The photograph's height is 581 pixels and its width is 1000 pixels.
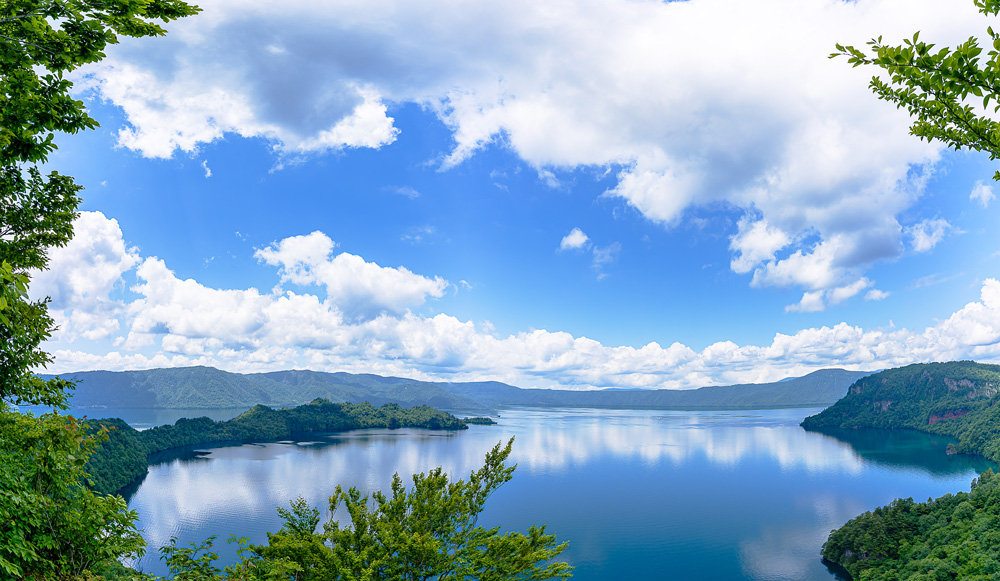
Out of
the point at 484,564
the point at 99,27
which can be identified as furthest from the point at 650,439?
the point at 99,27

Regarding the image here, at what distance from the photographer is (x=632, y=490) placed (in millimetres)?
80500

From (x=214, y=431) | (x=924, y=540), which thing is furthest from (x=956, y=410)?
(x=214, y=431)

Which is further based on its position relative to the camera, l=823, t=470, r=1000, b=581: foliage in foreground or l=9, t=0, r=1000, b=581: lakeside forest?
l=823, t=470, r=1000, b=581: foliage in foreground

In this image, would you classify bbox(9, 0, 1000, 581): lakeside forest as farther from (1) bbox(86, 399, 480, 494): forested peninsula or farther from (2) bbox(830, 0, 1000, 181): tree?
(1) bbox(86, 399, 480, 494): forested peninsula

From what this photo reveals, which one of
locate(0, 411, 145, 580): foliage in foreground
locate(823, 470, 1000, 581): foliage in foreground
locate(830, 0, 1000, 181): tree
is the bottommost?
locate(823, 470, 1000, 581): foliage in foreground

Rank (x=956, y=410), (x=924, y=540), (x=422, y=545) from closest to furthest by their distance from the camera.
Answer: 1. (x=422, y=545)
2. (x=924, y=540)
3. (x=956, y=410)

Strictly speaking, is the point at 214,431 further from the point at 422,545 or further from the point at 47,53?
the point at 47,53

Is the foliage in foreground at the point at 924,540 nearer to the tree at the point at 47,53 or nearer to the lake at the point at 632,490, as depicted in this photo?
the lake at the point at 632,490

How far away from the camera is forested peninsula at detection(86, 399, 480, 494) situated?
8156cm

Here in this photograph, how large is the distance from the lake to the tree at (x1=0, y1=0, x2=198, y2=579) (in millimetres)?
46966

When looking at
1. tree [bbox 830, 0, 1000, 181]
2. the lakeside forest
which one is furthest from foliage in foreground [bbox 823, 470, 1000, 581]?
tree [bbox 830, 0, 1000, 181]

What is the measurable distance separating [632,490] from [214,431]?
124943 millimetres

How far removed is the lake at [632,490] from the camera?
A: 52.3 meters

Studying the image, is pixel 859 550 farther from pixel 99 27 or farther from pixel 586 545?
pixel 99 27
